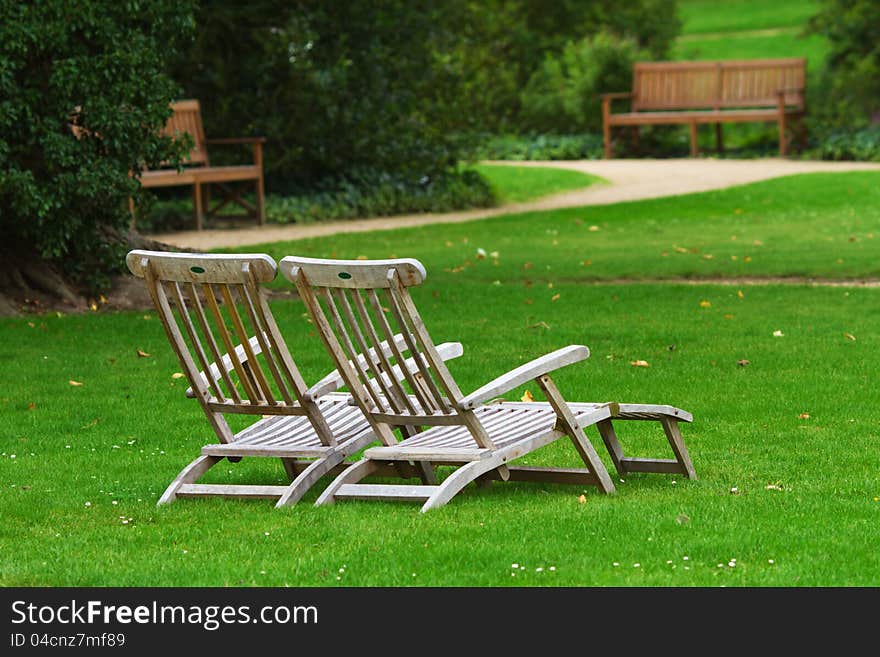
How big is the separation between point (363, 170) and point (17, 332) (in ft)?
32.7

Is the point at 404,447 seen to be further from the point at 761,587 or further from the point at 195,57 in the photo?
the point at 195,57

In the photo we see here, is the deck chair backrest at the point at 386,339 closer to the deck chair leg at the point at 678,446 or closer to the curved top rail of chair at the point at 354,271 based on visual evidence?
the curved top rail of chair at the point at 354,271

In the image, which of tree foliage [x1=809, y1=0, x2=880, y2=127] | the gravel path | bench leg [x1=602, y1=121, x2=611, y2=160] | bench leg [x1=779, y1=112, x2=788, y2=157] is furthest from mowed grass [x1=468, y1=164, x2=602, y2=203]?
tree foliage [x1=809, y1=0, x2=880, y2=127]

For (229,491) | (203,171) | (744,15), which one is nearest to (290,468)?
(229,491)

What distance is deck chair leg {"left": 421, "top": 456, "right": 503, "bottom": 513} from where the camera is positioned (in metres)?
5.94

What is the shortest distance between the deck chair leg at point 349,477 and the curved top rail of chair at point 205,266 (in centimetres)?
83

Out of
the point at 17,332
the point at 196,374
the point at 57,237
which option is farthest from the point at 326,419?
the point at 57,237

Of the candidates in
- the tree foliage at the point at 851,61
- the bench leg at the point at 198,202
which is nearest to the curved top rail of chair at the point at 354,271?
the bench leg at the point at 198,202

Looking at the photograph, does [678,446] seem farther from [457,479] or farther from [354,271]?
[354,271]

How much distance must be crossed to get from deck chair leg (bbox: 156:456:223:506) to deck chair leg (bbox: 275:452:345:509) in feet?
1.33

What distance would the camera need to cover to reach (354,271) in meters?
5.74

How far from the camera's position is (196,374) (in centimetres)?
634

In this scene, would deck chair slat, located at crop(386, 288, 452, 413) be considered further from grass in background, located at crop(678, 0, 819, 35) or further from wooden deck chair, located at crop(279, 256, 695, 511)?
grass in background, located at crop(678, 0, 819, 35)
